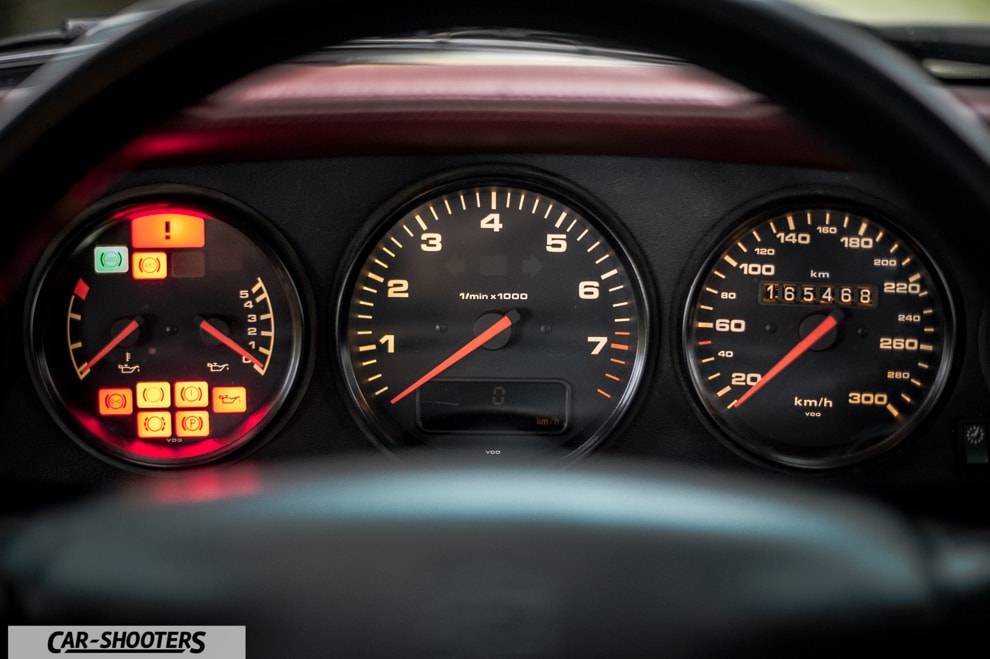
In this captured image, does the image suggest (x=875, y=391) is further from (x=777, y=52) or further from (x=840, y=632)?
(x=777, y=52)

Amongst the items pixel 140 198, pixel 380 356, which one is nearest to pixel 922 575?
pixel 380 356

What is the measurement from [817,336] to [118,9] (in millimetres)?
1764

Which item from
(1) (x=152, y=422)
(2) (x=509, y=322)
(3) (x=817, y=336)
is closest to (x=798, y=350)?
(3) (x=817, y=336)

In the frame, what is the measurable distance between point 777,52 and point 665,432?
192cm

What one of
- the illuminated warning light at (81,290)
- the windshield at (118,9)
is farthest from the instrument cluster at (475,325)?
the windshield at (118,9)

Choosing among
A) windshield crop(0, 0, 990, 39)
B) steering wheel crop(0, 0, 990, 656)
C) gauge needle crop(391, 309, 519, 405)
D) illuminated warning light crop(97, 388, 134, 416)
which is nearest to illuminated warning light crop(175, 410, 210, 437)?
illuminated warning light crop(97, 388, 134, 416)

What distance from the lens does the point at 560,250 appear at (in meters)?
2.78

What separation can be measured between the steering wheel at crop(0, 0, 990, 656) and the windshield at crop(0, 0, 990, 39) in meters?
1.23

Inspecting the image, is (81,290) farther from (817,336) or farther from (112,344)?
(817,336)

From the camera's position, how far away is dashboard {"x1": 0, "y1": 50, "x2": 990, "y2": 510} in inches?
106

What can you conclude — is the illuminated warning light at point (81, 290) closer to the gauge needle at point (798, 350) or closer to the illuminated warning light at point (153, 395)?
the illuminated warning light at point (153, 395)

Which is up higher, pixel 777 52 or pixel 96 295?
pixel 777 52

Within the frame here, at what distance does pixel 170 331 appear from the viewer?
8.96 ft

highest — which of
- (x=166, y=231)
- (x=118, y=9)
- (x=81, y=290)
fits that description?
(x=118, y=9)
